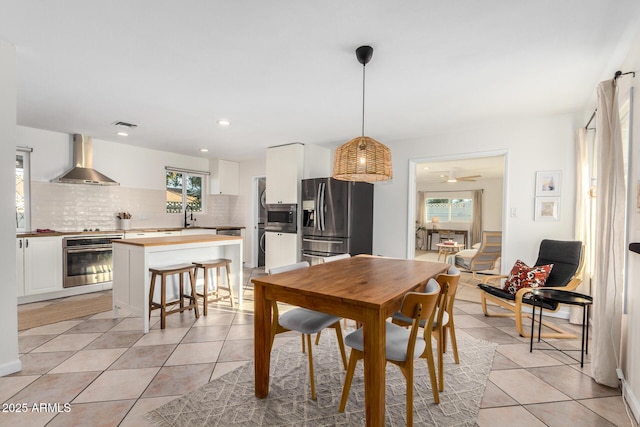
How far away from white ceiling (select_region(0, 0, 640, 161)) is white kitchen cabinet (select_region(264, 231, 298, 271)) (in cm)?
206

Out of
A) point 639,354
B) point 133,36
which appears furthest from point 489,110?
point 133,36

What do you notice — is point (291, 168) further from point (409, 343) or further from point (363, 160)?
point (409, 343)

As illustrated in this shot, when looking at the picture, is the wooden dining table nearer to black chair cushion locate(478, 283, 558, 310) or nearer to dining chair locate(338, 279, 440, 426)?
dining chair locate(338, 279, 440, 426)

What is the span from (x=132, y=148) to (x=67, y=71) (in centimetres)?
301

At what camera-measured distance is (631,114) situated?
2146mm

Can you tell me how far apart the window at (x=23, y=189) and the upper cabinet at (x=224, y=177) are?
9.25 ft

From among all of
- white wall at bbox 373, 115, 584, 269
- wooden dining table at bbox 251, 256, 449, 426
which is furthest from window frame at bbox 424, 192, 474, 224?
wooden dining table at bbox 251, 256, 449, 426

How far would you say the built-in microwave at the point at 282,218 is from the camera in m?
5.18

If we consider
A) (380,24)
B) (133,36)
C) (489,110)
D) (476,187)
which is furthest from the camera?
(476,187)

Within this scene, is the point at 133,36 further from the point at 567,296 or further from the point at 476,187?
the point at 476,187

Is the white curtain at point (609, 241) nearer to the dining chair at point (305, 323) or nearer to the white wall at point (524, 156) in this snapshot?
the white wall at point (524, 156)

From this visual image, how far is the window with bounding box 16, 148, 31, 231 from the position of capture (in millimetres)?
4312

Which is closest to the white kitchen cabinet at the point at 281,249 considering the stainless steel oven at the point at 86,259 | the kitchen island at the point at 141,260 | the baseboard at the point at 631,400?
the kitchen island at the point at 141,260

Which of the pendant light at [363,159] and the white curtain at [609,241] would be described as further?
the pendant light at [363,159]
